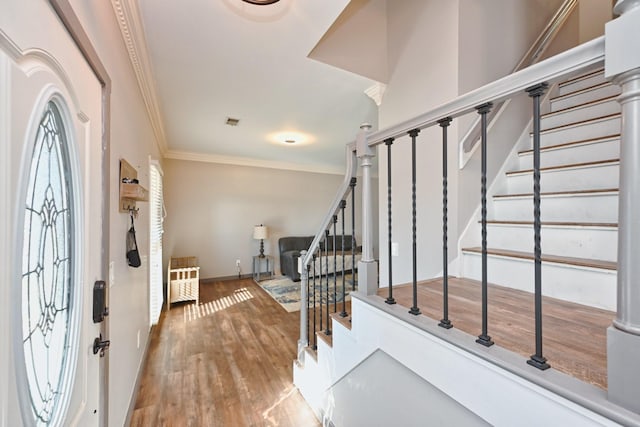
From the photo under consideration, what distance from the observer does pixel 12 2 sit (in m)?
0.61

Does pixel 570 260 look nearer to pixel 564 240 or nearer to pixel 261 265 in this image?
pixel 564 240

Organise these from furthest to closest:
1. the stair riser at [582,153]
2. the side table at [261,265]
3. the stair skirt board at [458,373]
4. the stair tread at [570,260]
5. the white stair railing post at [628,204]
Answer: the side table at [261,265], the stair riser at [582,153], the stair tread at [570,260], the stair skirt board at [458,373], the white stair railing post at [628,204]

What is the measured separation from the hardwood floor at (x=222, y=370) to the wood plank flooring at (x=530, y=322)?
4.46ft

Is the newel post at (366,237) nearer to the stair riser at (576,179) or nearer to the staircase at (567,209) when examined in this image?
the staircase at (567,209)

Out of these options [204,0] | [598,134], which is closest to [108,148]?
[204,0]

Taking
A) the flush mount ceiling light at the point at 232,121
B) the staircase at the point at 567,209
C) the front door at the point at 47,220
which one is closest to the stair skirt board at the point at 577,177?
the staircase at the point at 567,209

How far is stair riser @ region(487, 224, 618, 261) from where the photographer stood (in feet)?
4.56

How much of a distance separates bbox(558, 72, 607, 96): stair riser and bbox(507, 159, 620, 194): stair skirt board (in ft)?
3.60

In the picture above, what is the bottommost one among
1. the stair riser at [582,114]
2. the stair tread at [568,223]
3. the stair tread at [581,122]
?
the stair tread at [568,223]

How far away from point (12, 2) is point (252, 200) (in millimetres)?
5407

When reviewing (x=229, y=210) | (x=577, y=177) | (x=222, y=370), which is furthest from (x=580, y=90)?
(x=229, y=210)

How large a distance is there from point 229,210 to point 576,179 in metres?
5.38

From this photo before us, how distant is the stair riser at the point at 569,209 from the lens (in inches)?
59.1

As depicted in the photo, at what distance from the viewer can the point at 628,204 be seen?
0.57 metres
